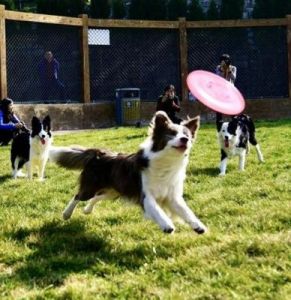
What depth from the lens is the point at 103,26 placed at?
57.1 ft

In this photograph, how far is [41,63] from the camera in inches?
624

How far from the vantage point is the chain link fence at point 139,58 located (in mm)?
15852

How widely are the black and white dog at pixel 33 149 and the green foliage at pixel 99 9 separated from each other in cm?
1810

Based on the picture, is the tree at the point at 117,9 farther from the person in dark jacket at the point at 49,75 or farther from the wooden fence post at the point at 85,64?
the person in dark jacket at the point at 49,75

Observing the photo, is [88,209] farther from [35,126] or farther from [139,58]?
[139,58]

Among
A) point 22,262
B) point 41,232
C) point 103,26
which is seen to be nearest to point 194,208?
point 41,232

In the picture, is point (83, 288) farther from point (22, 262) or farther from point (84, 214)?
point (84, 214)

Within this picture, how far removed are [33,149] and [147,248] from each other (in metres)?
4.36

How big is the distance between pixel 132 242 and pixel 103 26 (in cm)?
1353

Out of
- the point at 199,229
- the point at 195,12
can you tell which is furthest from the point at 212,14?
the point at 199,229

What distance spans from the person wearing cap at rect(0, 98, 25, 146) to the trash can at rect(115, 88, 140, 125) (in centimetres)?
583

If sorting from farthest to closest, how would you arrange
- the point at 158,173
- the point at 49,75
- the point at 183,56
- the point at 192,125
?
the point at 183,56, the point at 49,75, the point at 192,125, the point at 158,173

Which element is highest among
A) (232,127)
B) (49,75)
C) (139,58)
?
(139,58)

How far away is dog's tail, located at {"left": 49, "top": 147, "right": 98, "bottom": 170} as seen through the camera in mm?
5531
